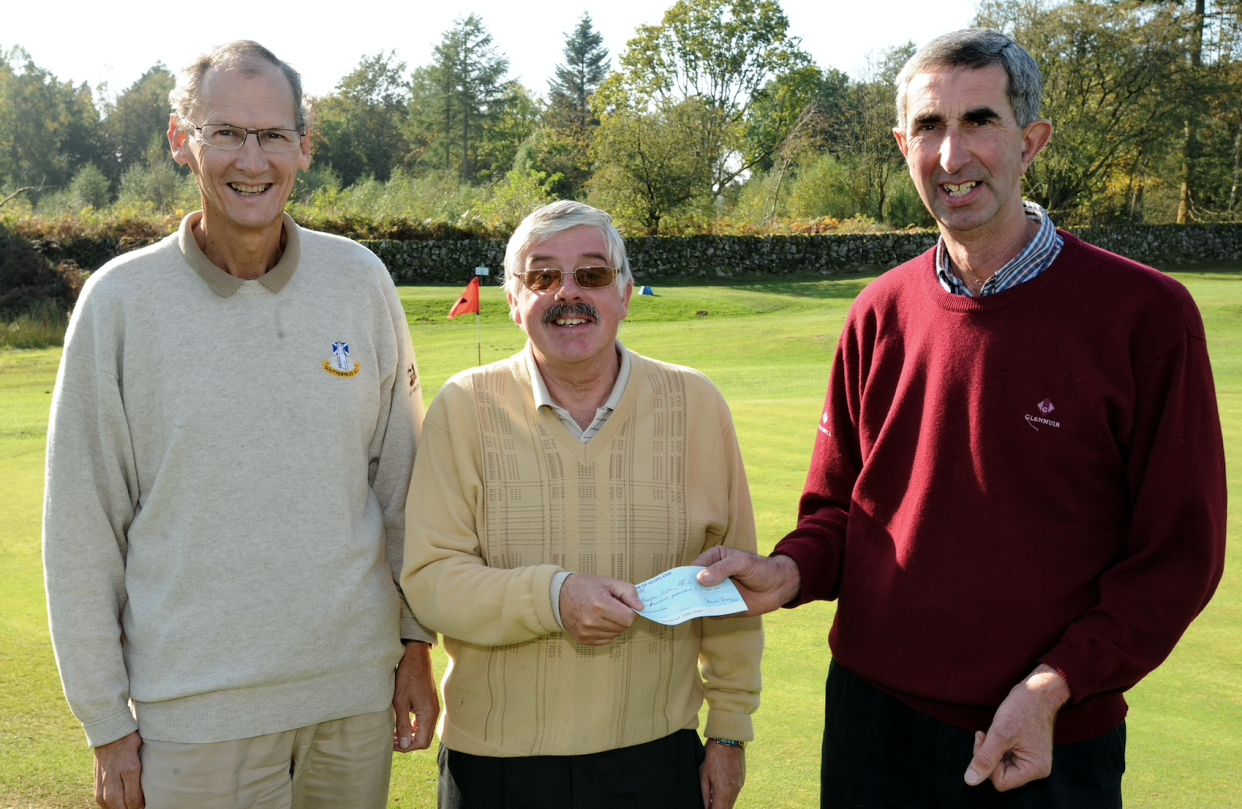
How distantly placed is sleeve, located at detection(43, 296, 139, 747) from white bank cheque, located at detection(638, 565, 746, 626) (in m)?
1.13

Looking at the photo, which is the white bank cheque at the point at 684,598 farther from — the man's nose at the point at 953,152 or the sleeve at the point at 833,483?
the man's nose at the point at 953,152

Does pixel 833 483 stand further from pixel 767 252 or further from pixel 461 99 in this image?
pixel 461 99

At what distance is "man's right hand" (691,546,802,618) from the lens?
2.31m

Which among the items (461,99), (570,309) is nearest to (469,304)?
(570,309)

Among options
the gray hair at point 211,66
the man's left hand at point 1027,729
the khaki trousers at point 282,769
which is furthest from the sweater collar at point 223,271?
the man's left hand at point 1027,729

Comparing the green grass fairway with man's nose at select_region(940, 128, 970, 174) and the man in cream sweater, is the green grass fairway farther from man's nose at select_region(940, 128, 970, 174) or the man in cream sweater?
man's nose at select_region(940, 128, 970, 174)

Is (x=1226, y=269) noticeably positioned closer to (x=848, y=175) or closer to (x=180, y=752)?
(x=848, y=175)

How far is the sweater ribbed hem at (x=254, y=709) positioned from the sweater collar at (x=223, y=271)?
2.86ft

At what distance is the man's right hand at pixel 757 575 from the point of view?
2311 mm

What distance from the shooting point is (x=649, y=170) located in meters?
29.8

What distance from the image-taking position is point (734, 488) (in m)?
2.54

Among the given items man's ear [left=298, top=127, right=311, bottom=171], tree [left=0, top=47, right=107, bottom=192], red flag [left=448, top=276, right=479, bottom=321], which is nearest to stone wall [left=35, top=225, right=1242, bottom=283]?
red flag [left=448, top=276, right=479, bottom=321]

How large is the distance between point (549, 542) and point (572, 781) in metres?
0.51

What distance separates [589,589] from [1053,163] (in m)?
34.0
